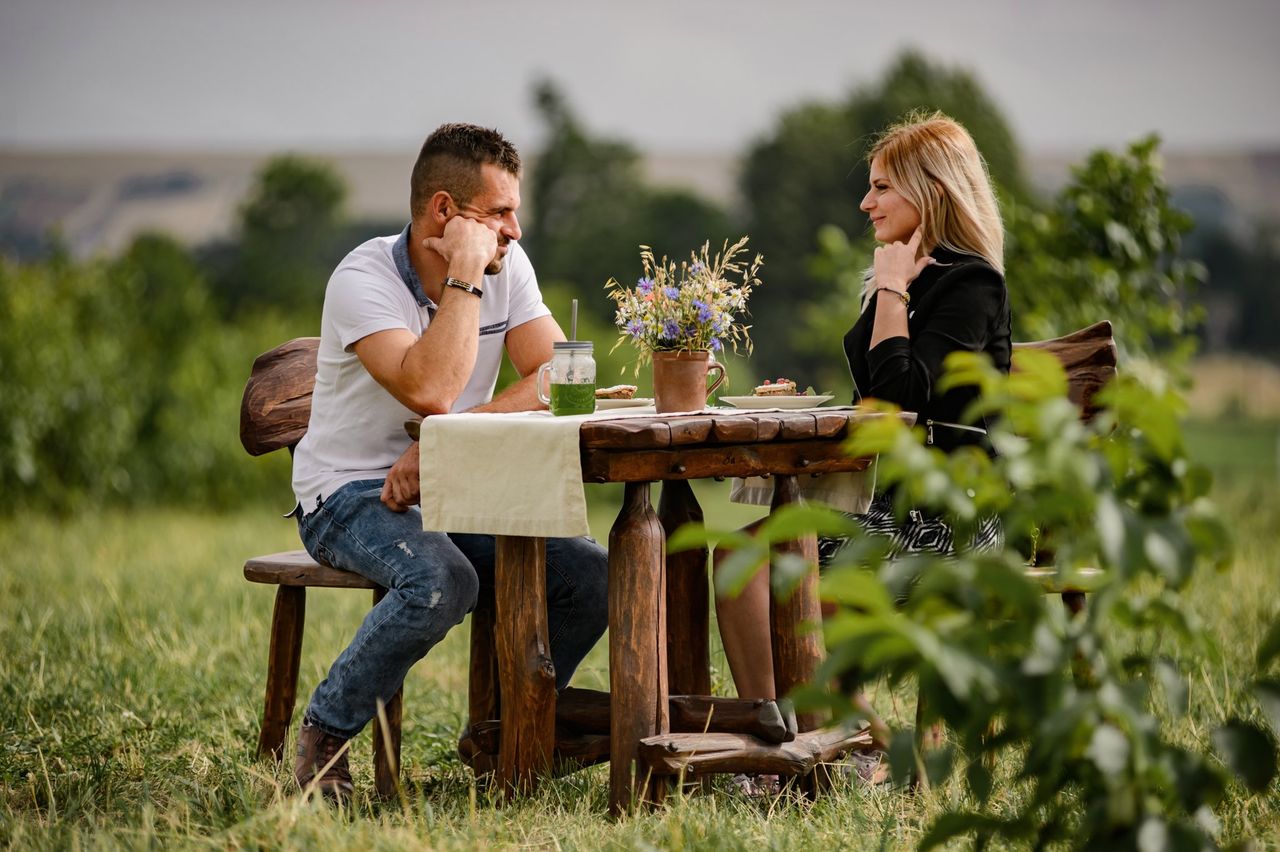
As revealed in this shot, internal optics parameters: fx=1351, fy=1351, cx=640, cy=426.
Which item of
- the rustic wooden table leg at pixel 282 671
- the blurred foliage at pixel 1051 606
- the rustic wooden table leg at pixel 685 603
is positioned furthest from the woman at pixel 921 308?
the blurred foliage at pixel 1051 606

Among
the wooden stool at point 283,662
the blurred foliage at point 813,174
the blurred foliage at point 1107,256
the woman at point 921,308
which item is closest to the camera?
the woman at point 921,308

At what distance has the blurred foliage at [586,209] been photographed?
43531 mm

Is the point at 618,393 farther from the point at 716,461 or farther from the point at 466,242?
the point at 716,461

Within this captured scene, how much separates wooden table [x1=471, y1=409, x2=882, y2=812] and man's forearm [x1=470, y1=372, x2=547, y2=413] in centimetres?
37

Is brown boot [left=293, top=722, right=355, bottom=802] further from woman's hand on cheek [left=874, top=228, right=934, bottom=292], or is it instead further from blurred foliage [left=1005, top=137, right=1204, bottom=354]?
blurred foliage [left=1005, top=137, right=1204, bottom=354]

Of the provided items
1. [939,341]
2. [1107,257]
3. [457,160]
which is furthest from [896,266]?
[1107,257]

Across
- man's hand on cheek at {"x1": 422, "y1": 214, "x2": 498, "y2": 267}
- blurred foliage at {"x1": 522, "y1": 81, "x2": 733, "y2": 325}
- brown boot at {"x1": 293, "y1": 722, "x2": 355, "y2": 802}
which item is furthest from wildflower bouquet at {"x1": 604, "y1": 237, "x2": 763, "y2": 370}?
blurred foliage at {"x1": 522, "y1": 81, "x2": 733, "y2": 325}

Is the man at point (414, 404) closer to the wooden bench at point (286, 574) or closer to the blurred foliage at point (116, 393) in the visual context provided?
the wooden bench at point (286, 574)

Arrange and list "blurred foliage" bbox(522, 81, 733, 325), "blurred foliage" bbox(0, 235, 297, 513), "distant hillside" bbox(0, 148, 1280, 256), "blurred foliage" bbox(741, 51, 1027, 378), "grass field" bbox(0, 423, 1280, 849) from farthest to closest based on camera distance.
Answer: "blurred foliage" bbox(522, 81, 733, 325) → "blurred foliage" bbox(741, 51, 1027, 378) → "distant hillside" bbox(0, 148, 1280, 256) → "blurred foliage" bbox(0, 235, 297, 513) → "grass field" bbox(0, 423, 1280, 849)

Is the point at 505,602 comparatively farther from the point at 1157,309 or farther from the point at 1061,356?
the point at 1157,309

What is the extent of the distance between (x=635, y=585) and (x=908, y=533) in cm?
84

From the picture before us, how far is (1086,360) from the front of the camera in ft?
12.8

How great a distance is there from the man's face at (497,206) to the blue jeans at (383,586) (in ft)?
2.43

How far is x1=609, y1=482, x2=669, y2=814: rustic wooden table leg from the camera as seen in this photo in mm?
3105
